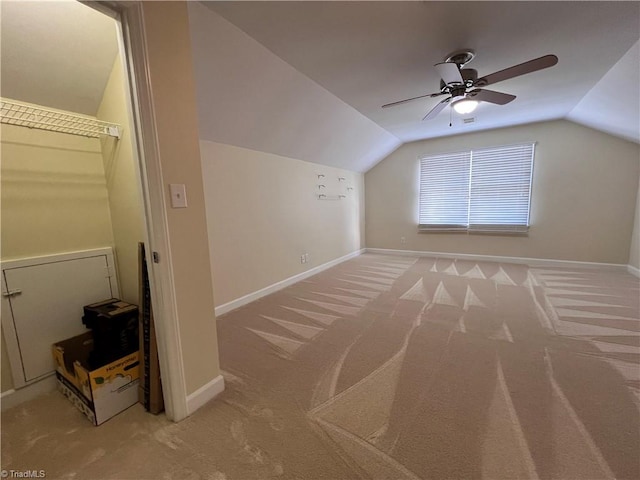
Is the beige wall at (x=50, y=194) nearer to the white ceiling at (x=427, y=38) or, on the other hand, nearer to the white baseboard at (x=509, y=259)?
the white ceiling at (x=427, y=38)

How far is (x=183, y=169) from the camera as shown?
149 cm

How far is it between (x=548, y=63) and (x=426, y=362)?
94.1 inches

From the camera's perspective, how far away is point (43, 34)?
1.53 metres

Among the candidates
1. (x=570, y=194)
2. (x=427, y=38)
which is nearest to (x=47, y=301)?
(x=427, y=38)

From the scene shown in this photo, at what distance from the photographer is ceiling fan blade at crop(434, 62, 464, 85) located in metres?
2.07

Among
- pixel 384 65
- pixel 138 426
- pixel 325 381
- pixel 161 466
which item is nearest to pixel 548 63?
pixel 384 65

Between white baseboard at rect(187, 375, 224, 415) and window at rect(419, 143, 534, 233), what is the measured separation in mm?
5077

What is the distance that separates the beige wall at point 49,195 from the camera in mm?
1668

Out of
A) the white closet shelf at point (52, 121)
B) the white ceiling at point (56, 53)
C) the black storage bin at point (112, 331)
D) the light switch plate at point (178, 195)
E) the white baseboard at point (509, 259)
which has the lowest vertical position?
the white baseboard at point (509, 259)

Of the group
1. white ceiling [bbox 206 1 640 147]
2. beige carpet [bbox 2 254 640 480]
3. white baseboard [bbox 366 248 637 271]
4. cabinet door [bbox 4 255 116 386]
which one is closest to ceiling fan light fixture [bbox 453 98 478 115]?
white ceiling [bbox 206 1 640 147]

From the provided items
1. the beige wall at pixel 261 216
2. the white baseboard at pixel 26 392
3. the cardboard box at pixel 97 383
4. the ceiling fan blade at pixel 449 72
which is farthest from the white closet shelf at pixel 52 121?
the ceiling fan blade at pixel 449 72

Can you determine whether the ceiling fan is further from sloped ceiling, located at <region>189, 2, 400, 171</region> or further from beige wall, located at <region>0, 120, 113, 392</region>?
beige wall, located at <region>0, 120, 113, 392</region>

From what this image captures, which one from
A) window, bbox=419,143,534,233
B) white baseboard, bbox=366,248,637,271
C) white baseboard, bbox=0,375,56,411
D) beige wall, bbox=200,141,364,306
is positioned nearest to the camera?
white baseboard, bbox=0,375,56,411

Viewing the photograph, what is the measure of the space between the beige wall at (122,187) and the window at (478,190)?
5242mm
